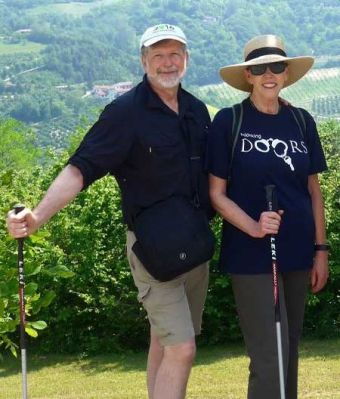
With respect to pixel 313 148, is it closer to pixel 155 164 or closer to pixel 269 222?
pixel 269 222

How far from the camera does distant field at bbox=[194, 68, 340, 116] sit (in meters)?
115

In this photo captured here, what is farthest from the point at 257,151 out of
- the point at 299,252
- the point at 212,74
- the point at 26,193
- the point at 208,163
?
the point at 212,74

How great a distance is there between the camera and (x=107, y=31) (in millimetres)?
184750

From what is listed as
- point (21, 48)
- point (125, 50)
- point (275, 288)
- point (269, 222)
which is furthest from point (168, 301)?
point (21, 48)

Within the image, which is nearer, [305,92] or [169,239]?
[169,239]

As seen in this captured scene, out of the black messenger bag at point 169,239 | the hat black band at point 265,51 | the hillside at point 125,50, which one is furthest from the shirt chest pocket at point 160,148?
the hillside at point 125,50

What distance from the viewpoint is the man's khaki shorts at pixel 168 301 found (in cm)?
454

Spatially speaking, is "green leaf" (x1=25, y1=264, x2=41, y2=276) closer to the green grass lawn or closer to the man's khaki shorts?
the man's khaki shorts

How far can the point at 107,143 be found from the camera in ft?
14.8

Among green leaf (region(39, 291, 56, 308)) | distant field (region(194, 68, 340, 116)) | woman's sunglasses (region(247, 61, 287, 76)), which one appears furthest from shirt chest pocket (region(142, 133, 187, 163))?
distant field (region(194, 68, 340, 116))

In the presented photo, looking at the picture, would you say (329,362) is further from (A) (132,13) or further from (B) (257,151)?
(A) (132,13)

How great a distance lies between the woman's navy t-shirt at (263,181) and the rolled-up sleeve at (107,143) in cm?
44

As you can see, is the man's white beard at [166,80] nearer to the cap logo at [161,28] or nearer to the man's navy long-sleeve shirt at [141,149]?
the man's navy long-sleeve shirt at [141,149]

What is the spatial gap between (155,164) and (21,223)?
0.70 metres
